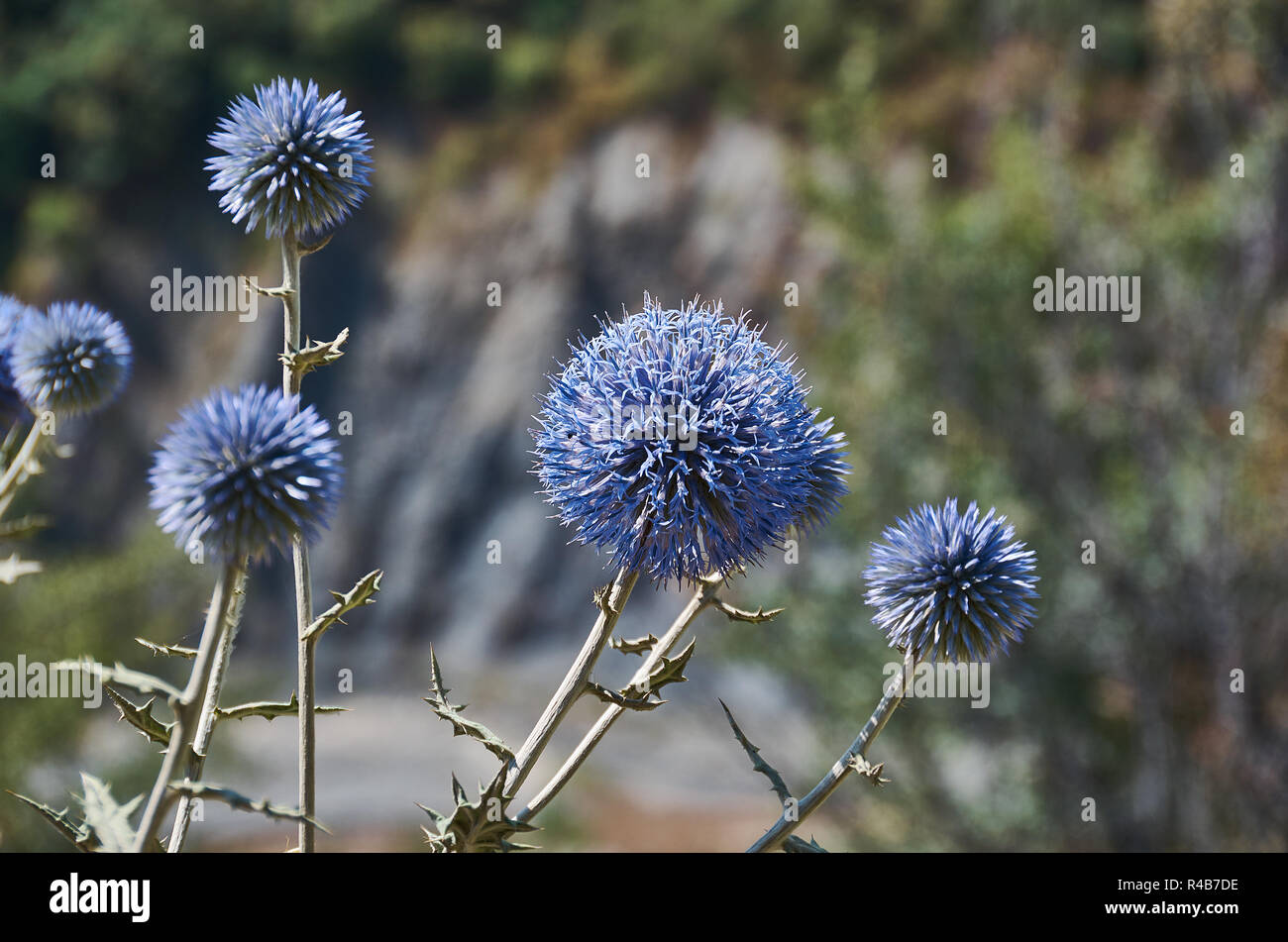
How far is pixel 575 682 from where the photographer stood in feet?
5.86

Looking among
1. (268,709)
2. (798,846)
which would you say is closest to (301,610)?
(268,709)

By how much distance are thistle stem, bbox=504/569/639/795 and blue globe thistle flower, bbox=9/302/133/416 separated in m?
0.95

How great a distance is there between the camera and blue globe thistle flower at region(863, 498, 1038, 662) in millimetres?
2033

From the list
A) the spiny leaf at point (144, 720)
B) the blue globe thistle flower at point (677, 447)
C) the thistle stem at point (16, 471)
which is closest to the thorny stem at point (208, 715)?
the spiny leaf at point (144, 720)

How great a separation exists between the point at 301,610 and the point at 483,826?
41 centimetres

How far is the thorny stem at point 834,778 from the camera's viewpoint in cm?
158

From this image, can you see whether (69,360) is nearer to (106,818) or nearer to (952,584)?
(106,818)

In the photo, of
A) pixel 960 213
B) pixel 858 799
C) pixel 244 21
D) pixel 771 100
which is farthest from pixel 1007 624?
pixel 244 21

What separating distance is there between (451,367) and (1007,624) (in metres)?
24.8

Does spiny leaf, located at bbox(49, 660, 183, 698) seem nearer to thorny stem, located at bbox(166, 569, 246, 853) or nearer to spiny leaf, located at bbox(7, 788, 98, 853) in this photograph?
thorny stem, located at bbox(166, 569, 246, 853)

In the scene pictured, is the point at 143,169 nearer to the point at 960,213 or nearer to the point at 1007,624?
the point at 960,213

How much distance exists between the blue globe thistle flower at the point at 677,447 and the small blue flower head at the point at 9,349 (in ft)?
2.98

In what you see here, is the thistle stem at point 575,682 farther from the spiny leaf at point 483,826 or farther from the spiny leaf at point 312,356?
the spiny leaf at point 312,356

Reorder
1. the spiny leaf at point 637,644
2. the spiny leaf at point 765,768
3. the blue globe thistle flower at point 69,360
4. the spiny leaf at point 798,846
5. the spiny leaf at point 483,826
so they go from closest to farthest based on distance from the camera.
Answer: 1. the spiny leaf at point 483,826
2. the spiny leaf at point 798,846
3. the spiny leaf at point 765,768
4. the blue globe thistle flower at point 69,360
5. the spiny leaf at point 637,644
